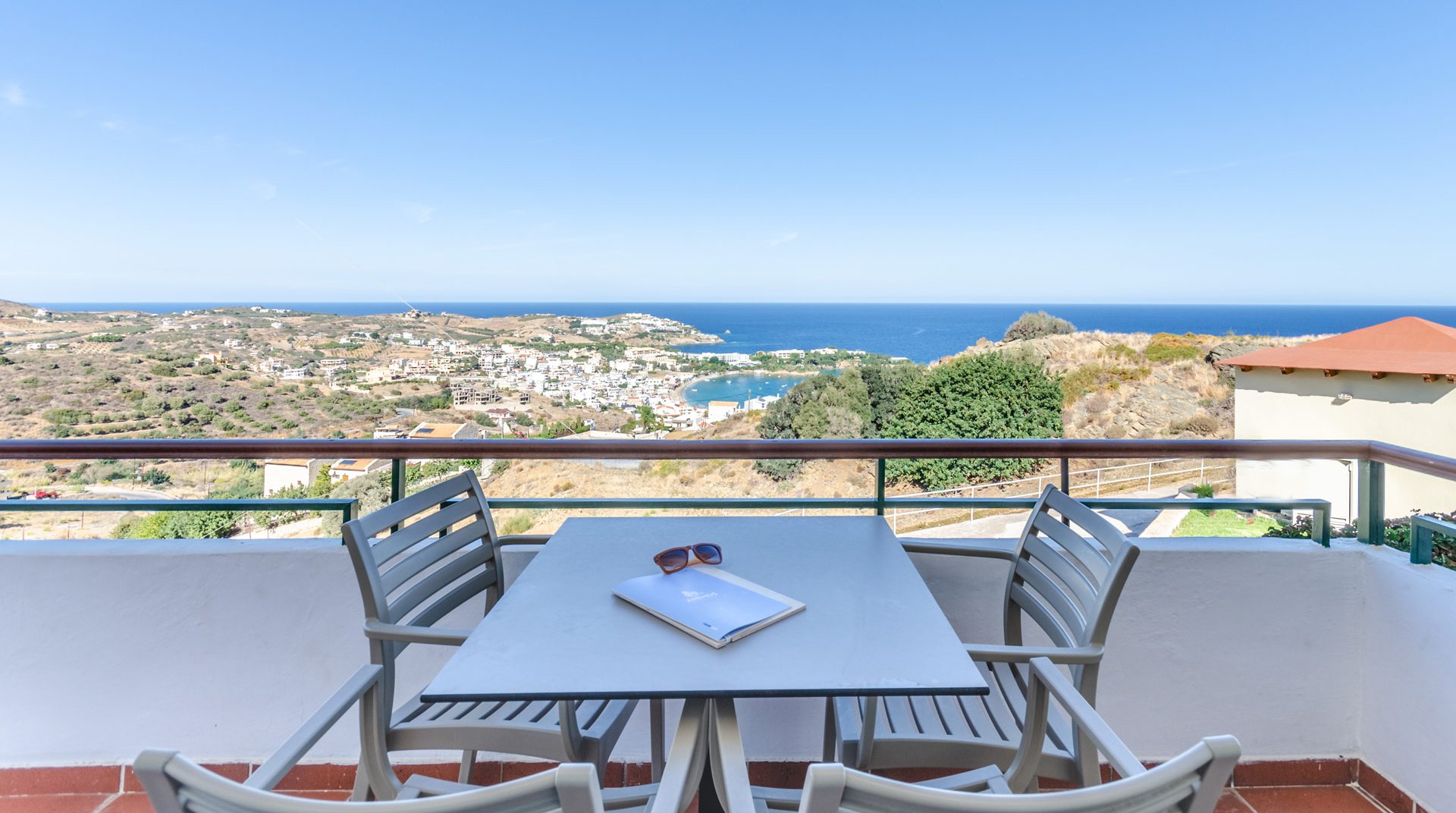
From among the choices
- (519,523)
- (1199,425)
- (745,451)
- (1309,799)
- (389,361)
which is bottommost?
(1199,425)

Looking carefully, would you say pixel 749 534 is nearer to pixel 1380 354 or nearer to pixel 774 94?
pixel 1380 354

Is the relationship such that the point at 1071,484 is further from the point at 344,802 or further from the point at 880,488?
the point at 344,802

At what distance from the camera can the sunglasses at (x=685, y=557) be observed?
138 cm

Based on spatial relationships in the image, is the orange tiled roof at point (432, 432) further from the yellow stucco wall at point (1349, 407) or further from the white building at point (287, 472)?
the yellow stucco wall at point (1349, 407)

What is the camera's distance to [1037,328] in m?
20.5

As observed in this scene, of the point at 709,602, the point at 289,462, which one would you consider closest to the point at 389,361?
the point at 289,462

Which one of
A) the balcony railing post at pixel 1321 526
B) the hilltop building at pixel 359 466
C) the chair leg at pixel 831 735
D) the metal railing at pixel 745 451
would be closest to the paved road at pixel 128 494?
the metal railing at pixel 745 451

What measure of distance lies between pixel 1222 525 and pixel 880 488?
1061 millimetres

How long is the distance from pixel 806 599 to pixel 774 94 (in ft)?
58.1

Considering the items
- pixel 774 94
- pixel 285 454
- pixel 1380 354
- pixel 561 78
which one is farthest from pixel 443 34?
pixel 1380 354

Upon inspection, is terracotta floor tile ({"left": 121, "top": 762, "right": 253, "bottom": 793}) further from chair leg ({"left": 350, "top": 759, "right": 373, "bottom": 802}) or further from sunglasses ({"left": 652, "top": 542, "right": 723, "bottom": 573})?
sunglasses ({"left": 652, "top": 542, "right": 723, "bottom": 573})

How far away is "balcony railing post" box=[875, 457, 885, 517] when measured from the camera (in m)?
2.06

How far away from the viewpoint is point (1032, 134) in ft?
63.8

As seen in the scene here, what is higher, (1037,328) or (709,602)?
(1037,328)
